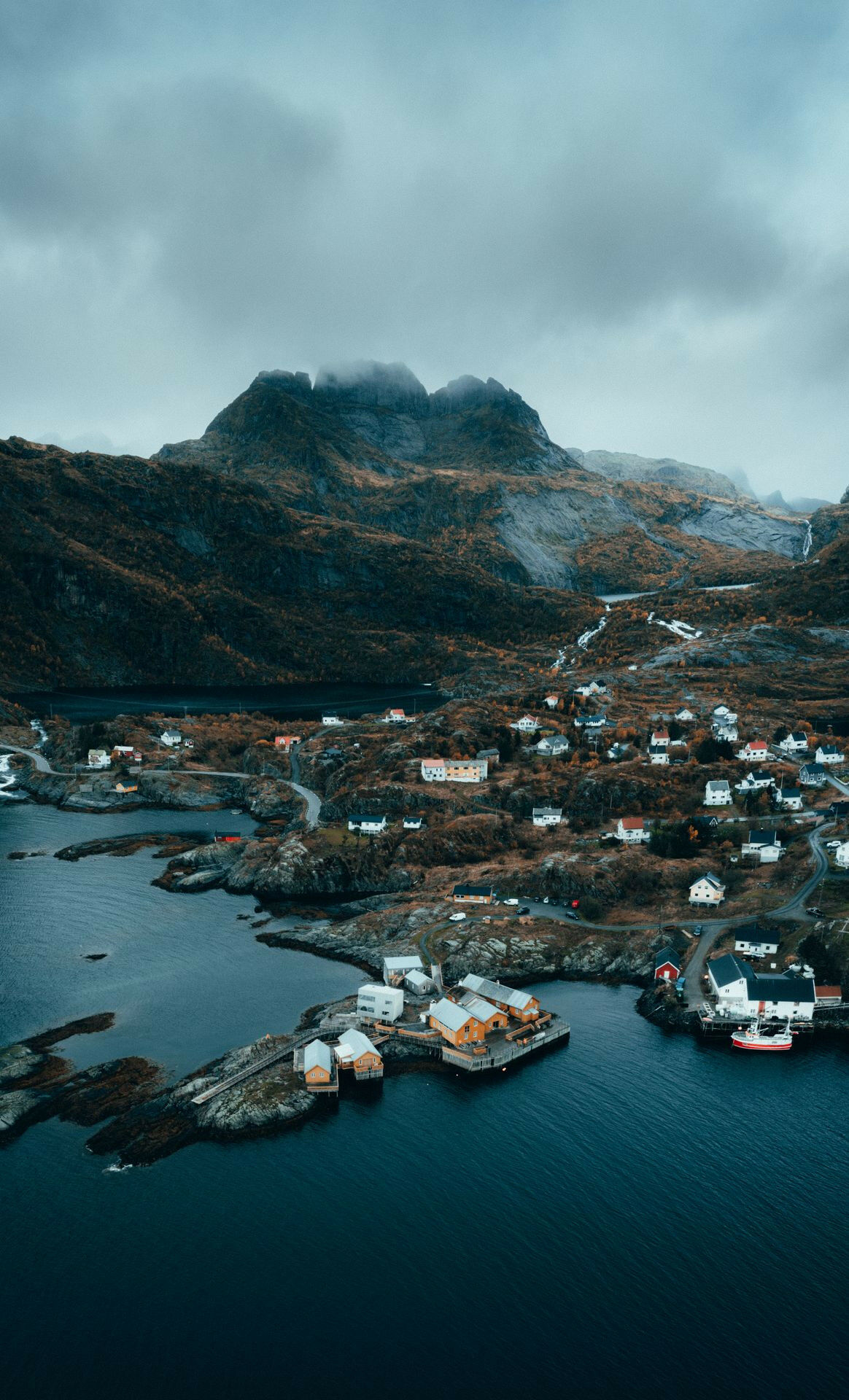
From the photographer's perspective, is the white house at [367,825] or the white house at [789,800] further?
the white house at [367,825]

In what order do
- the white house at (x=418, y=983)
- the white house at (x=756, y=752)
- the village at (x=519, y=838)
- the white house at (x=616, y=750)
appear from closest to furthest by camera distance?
the village at (x=519, y=838)
the white house at (x=418, y=983)
the white house at (x=756, y=752)
the white house at (x=616, y=750)

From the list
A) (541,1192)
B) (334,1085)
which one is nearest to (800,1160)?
(541,1192)

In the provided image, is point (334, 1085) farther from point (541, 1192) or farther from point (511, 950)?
point (511, 950)

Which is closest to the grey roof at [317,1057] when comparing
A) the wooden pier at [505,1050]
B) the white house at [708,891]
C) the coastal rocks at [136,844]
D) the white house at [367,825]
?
the wooden pier at [505,1050]

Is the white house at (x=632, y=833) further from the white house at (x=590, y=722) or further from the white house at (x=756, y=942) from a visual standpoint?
the white house at (x=590, y=722)

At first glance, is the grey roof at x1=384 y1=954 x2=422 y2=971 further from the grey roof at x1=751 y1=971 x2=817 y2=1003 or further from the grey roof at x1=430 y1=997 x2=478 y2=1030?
the grey roof at x1=751 y1=971 x2=817 y2=1003

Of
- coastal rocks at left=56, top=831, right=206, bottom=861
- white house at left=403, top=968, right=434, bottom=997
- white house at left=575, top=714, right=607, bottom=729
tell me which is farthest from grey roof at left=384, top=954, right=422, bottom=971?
white house at left=575, top=714, right=607, bottom=729
